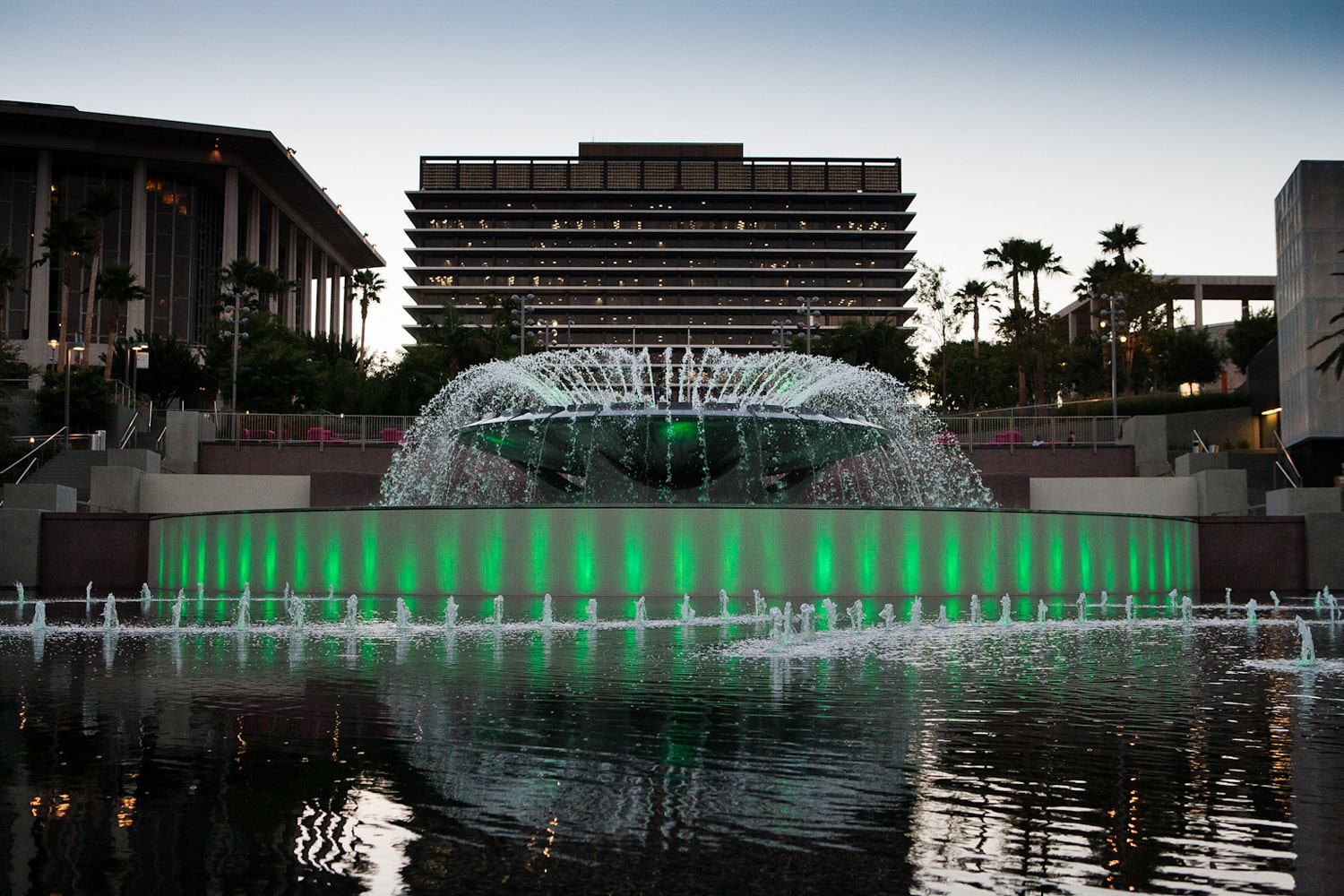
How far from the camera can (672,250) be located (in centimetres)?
13988

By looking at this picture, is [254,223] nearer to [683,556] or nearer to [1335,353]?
[1335,353]

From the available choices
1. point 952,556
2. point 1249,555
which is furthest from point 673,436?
point 1249,555

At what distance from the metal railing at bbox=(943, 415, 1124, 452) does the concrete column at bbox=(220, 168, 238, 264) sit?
5152cm

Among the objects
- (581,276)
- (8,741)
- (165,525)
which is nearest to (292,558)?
(165,525)

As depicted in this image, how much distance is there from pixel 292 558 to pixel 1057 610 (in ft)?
36.3

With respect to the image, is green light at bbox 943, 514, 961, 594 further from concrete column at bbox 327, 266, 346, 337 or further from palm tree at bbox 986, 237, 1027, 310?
concrete column at bbox 327, 266, 346, 337

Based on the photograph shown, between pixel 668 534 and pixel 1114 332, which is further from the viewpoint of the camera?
pixel 1114 332

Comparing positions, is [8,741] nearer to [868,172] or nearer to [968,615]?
[968,615]

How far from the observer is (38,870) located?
14.2ft

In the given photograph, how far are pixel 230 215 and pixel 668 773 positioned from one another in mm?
78353

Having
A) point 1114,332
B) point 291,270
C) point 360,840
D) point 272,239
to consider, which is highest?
point 272,239

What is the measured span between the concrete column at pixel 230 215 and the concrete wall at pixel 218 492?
48.7 meters

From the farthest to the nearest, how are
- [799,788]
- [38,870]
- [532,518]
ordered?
1. [532,518]
2. [799,788]
3. [38,870]

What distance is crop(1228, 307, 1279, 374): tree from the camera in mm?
67938
